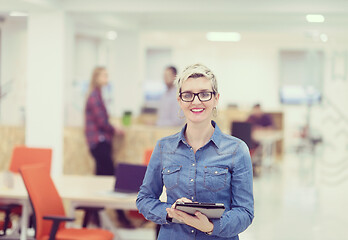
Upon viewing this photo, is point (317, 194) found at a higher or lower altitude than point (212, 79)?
lower

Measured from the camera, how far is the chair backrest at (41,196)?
161 inches

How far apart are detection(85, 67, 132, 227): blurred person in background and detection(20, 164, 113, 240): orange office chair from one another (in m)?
2.88

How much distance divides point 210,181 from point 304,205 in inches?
256

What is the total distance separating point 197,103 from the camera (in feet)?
7.57

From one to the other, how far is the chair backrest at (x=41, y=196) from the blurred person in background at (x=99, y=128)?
289cm

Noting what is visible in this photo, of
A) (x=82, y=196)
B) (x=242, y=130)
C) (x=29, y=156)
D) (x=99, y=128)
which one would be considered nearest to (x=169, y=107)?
(x=99, y=128)

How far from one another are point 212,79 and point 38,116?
5.75 m

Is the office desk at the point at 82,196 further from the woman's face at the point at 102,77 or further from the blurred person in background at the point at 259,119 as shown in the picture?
the blurred person in background at the point at 259,119

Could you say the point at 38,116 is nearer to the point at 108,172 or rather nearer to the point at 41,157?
the point at 108,172

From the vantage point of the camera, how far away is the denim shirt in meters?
2.29

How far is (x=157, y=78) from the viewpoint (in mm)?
18000

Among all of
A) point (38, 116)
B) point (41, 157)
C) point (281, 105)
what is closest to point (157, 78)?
point (281, 105)

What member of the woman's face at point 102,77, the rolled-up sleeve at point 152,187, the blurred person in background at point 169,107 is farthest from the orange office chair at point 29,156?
the rolled-up sleeve at point 152,187

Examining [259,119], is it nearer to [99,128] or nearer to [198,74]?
[99,128]
